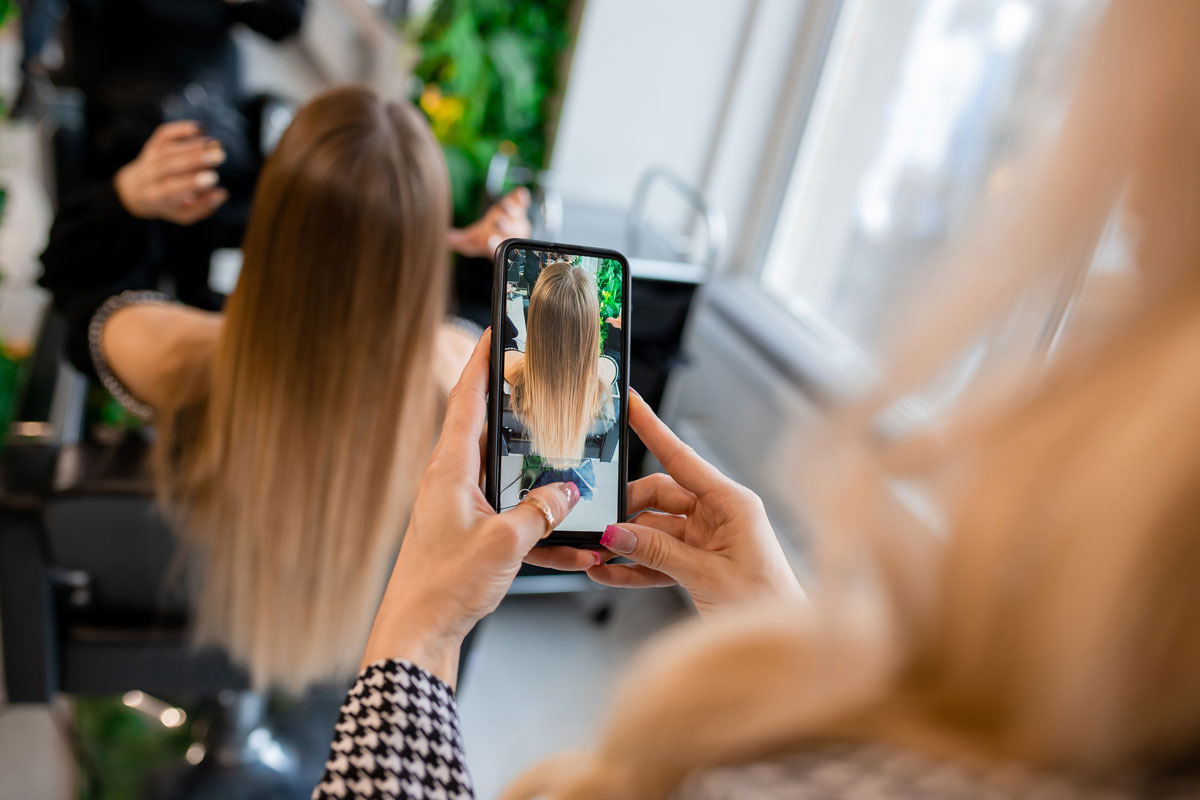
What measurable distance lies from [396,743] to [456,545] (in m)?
0.12

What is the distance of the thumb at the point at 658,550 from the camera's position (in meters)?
0.56

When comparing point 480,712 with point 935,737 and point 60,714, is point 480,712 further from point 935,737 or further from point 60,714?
point 935,737

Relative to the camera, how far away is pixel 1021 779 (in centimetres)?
28

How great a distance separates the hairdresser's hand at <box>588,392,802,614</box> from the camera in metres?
0.56

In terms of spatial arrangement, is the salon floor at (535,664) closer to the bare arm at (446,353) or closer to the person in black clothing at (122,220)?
the bare arm at (446,353)

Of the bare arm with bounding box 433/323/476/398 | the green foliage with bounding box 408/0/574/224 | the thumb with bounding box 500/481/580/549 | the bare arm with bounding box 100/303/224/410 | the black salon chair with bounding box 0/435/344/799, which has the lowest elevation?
the black salon chair with bounding box 0/435/344/799

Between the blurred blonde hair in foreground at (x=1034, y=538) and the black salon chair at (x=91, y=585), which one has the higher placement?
the blurred blonde hair in foreground at (x=1034, y=538)

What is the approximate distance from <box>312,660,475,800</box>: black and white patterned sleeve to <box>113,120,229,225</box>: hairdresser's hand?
989mm

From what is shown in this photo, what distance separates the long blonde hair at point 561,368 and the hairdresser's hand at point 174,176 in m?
0.89

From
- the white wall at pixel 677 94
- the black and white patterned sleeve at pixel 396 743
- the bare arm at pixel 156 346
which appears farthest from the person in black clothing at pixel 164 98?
the black and white patterned sleeve at pixel 396 743

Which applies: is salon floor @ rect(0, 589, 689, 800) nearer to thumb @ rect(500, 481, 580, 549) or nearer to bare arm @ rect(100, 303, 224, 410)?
bare arm @ rect(100, 303, 224, 410)

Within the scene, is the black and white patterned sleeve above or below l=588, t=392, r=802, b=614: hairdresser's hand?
below

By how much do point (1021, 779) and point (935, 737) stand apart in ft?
0.09

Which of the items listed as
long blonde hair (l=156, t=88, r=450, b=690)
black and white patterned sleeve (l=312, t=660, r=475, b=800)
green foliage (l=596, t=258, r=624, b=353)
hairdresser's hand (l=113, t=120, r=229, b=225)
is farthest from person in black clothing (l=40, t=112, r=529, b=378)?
black and white patterned sleeve (l=312, t=660, r=475, b=800)
